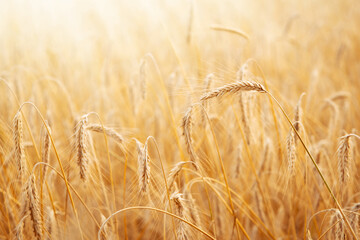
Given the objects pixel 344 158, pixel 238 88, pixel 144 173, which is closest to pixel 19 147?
pixel 144 173

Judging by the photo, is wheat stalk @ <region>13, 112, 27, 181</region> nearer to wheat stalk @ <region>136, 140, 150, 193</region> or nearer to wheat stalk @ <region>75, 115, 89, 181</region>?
wheat stalk @ <region>75, 115, 89, 181</region>

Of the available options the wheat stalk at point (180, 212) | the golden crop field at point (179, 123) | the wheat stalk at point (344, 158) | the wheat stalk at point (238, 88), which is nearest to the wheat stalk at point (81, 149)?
the golden crop field at point (179, 123)

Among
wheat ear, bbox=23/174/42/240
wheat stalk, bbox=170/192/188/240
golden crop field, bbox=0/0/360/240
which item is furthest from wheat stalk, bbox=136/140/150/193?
wheat ear, bbox=23/174/42/240

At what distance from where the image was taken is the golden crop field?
42.3 inches

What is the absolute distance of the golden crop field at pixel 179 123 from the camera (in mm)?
1074

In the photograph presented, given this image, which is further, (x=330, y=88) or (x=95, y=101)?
(x=330, y=88)

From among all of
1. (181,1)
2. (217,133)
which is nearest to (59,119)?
(217,133)

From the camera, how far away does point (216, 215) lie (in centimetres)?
149

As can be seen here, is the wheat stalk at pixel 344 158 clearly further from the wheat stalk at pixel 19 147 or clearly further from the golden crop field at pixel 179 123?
the wheat stalk at pixel 19 147

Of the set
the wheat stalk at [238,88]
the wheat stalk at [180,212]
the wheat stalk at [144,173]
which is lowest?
the wheat stalk at [180,212]

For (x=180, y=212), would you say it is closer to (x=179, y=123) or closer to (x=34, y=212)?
(x=179, y=123)

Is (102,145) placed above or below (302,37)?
below

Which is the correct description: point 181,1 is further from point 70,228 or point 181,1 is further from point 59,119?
point 70,228

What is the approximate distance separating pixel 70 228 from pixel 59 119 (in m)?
1.06
